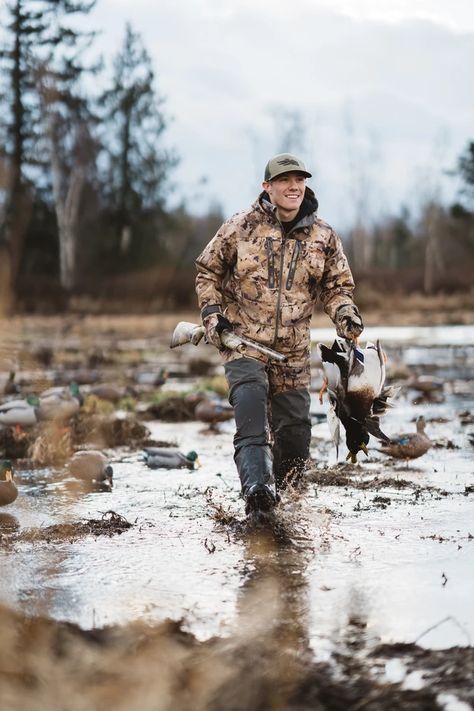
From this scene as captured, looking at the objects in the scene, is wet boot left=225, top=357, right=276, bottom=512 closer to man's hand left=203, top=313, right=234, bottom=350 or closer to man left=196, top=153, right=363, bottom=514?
man left=196, top=153, right=363, bottom=514

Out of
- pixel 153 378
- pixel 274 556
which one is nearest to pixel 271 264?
pixel 274 556

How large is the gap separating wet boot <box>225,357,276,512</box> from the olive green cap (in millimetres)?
1067

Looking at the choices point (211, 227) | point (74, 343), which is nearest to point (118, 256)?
point (74, 343)

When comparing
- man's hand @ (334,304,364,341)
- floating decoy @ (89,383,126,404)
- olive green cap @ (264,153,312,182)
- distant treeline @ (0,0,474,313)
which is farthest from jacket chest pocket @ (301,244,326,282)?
distant treeline @ (0,0,474,313)

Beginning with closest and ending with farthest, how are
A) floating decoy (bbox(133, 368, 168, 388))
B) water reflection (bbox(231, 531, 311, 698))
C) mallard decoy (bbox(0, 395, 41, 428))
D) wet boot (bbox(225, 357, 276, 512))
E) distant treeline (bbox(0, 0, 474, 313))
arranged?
water reflection (bbox(231, 531, 311, 698)), wet boot (bbox(225, 357, 276, 512)), mallard decoy (bbox(0, 395, 41, 428)), floating decoy (bbox(133, 368, 168, 388)), distant treeline (bbox(0, 0, 474, 313))

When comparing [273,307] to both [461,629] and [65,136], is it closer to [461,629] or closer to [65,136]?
[461,629]

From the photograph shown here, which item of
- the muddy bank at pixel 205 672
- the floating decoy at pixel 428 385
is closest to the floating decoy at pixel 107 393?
the floating decoy at pixel 428 385

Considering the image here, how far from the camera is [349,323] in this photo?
18.4 feet

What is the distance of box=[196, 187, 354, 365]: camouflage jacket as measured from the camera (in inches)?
223

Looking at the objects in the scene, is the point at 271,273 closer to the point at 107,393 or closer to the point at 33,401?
the point at 33,401

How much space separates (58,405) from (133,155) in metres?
32.1

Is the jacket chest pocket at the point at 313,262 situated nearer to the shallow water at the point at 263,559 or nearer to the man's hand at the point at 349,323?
the man's hand at the point at 349,323

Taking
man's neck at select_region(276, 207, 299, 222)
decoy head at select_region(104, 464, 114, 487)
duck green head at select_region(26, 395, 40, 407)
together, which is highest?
man's neck at select_region(276, 207, 299, 222)

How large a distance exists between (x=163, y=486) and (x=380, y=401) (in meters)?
1.95
